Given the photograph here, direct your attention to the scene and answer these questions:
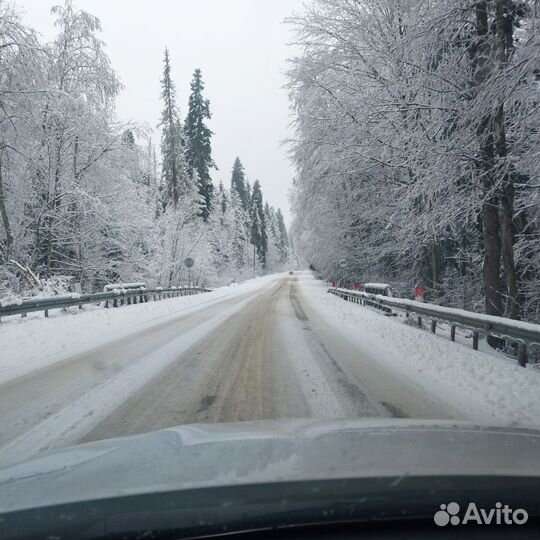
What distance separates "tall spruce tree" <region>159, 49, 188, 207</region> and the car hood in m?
38.1

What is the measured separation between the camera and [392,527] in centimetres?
199

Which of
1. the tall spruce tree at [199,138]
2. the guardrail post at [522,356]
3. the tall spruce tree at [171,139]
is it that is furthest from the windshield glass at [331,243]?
the tall spruce tree at [199,138]

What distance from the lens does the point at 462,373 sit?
7.11 m

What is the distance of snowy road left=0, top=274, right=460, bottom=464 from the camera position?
4.84 meters

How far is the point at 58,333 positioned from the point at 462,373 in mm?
9189

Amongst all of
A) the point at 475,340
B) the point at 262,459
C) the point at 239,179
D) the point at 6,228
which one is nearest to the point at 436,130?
the point at 475,340

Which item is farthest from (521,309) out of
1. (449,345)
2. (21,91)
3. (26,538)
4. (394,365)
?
(21,91)

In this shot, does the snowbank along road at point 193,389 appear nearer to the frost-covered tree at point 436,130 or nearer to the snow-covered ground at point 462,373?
the snow-covered ground at point 462,373

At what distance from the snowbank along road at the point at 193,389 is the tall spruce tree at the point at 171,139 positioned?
3239 cm

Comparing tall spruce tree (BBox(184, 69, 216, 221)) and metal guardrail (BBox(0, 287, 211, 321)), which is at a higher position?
tall spruce tree (BBox(184, 69, 216, 221))

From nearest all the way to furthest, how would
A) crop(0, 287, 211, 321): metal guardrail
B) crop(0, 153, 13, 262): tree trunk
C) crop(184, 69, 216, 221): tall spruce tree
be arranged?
crop(0, 287, 211, 321): metal guardrail, crop(0, 153, 13, 262): tree trunk, crop(184, 69, 216, 221): tall spruce tree

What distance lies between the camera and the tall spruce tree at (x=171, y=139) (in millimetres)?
40594

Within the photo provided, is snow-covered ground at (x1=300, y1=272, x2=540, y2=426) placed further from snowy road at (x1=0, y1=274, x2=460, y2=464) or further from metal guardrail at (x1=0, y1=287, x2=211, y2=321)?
metal guardrail at (x1=0, y1=287, x2=211, y2=321)

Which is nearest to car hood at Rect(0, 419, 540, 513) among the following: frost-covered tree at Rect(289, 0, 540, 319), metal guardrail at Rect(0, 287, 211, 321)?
frost-covered tree at Rect(289, 0, 540, 319)
